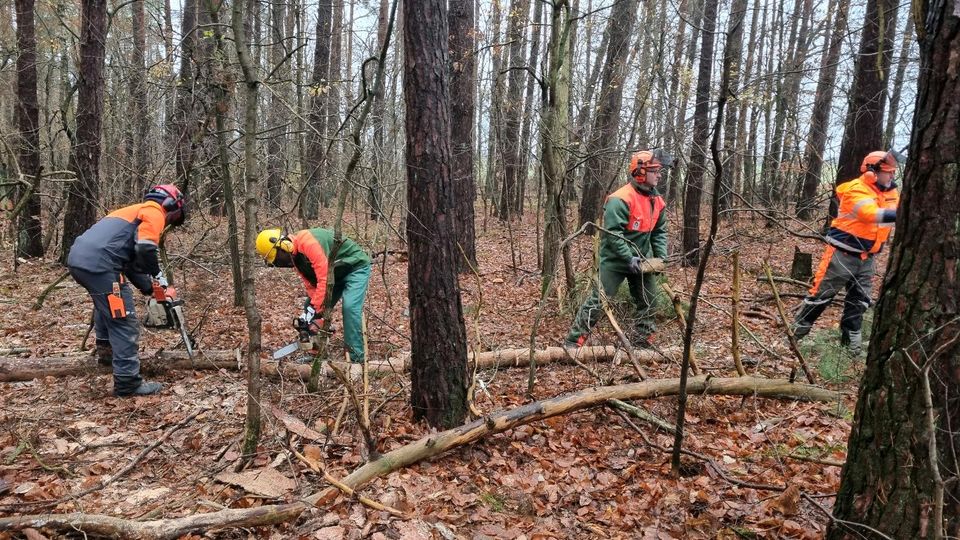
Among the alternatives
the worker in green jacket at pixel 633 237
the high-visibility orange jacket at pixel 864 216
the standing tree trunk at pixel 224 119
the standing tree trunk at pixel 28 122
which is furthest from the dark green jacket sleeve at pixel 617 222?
the standing tree trunk at pixel 28 122

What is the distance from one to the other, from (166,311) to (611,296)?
4.72 metres

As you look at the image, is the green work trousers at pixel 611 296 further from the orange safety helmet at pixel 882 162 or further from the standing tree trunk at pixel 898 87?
the standing tree trunk at pixel 898 87

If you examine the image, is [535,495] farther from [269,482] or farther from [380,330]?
[380,330]

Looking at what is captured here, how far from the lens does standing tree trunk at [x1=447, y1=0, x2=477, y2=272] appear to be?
8.85m

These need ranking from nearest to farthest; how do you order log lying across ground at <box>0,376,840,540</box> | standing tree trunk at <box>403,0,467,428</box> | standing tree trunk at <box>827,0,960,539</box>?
standing tree trunk at <box>827,0,960,539</box>
log lying across ground at <box>0,376,840,540</box>
standing tree trunk at <box>403,0,467,428</box>

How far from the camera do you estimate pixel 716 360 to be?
5445mm

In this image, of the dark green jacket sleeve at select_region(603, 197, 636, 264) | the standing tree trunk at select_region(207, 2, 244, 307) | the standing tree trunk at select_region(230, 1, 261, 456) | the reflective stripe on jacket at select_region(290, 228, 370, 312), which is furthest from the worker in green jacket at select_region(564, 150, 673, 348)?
the standing tree trunk at select_region(207, 2, 244, 307)

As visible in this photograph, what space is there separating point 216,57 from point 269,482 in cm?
437

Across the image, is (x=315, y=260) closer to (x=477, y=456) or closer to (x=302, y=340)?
(x=302, y=340)

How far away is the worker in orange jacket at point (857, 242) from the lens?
5020mm

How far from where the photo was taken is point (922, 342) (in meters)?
1.97

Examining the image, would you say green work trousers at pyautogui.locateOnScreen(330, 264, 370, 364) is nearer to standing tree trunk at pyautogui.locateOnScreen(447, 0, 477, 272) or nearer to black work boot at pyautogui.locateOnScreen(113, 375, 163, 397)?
black work boot at pyautogui.locateOnScreen(113, 375, 163, 397)

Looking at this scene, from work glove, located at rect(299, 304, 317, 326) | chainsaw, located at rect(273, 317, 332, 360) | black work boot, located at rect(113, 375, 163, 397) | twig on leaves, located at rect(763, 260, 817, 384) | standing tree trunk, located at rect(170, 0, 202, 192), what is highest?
standing tree trunk, located at rect(170, 0, 202, 192)

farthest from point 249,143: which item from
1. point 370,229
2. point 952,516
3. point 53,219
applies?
point 370,229
